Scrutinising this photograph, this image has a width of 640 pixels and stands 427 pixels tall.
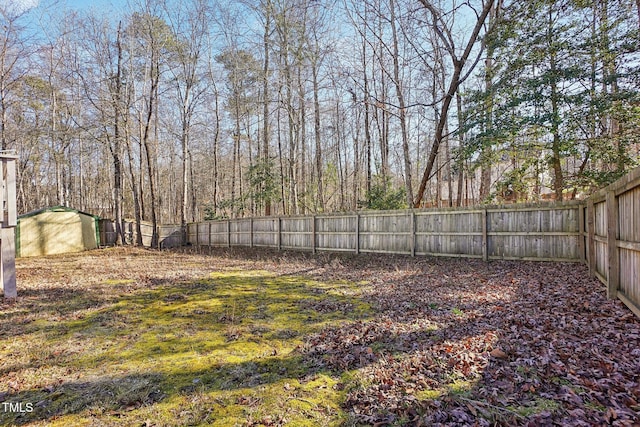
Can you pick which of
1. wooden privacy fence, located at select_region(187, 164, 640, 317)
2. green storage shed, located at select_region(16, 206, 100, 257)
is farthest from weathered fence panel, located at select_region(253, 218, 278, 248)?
green storage shed, located at select_region(16, 206, 100, 257)

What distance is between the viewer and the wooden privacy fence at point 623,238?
334 cm

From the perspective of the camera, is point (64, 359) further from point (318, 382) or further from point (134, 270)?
Answer: point (134, 270)

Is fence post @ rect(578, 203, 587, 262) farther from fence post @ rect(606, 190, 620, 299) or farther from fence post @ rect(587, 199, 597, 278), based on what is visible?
fence post @ rect(606, 190, 620, 299)

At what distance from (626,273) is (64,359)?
20.5ft

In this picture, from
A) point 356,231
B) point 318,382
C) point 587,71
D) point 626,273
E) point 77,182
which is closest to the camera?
point 318,382

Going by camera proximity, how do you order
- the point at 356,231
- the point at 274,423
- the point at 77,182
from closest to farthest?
the point at 274,423 → the point at 356,231 → the point at 77,182

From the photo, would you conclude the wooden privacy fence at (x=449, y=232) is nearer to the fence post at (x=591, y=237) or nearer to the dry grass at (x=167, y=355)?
the fence post at (x=591, y=237)

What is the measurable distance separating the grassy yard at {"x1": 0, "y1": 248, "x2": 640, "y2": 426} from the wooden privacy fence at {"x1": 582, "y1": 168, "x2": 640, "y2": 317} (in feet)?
0.87

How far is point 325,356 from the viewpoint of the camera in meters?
3.27

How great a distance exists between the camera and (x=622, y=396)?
2225 millimetres

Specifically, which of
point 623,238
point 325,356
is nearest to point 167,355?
point 325,356

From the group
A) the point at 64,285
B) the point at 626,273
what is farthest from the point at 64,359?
the point at 626,273

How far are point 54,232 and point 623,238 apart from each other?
19.5 metres

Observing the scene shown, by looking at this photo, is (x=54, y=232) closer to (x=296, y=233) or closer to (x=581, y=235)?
(x=296, y=233)
